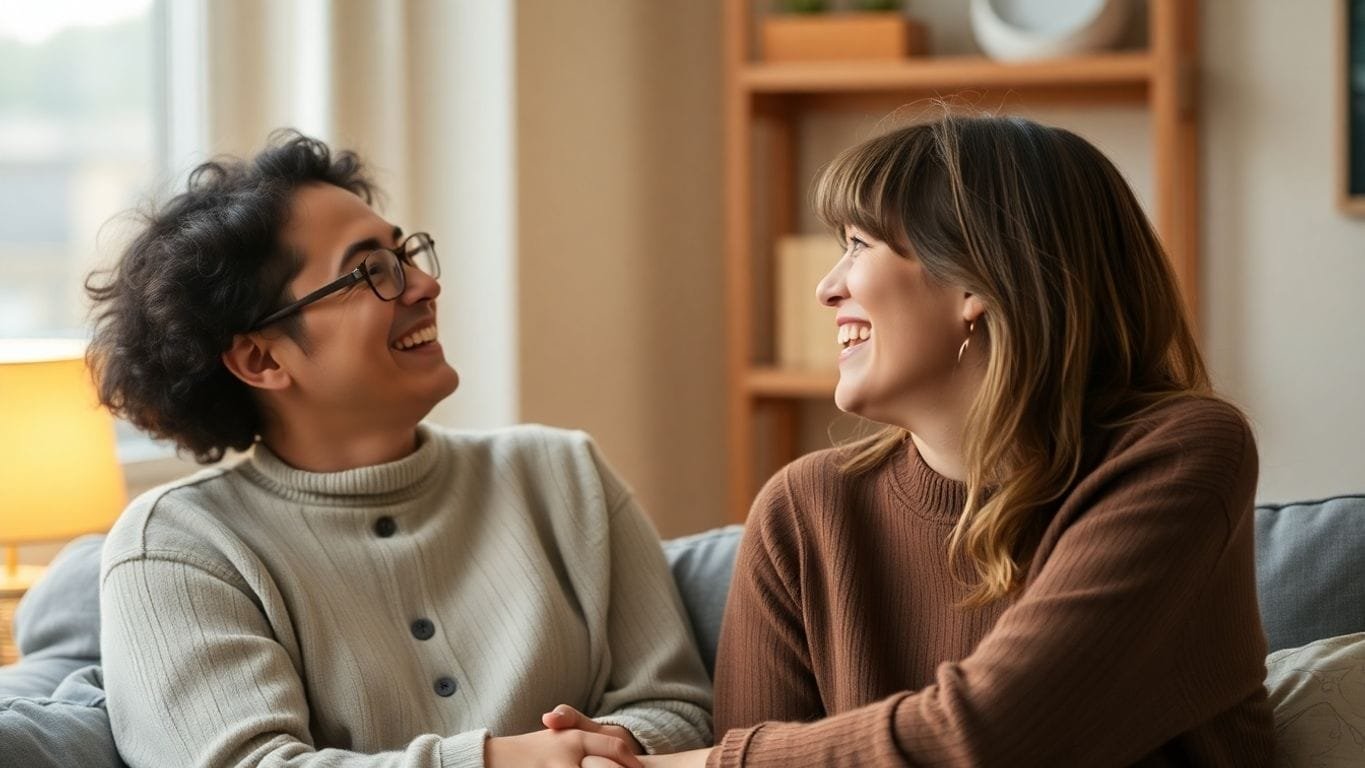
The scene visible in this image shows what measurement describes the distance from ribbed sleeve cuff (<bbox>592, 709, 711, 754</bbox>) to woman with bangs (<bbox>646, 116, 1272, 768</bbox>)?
0.06 meters

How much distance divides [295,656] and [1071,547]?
80cm

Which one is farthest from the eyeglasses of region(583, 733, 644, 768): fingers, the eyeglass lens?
region(583, 733, 644, 768): fingers

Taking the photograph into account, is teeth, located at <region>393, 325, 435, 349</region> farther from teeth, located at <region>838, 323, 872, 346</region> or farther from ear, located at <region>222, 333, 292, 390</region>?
teeth, located at <region>838, 323, 872, 346</region>

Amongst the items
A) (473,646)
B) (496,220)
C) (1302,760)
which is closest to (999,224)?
(1302,760)

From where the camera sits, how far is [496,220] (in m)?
3.07

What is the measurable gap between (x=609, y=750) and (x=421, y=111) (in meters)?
1.76

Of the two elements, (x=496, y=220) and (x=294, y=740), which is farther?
(x=496, y=220)

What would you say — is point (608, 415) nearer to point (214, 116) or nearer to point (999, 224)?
point (214, 116)

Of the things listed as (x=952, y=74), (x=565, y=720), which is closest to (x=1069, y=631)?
(x=565, y=720)

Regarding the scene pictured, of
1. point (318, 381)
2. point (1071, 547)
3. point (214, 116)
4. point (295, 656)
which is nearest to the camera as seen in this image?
point (1071, 547)

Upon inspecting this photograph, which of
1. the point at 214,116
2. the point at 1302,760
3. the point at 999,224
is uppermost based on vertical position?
the point at 214,116

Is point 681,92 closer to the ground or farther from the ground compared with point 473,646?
farther from the ground

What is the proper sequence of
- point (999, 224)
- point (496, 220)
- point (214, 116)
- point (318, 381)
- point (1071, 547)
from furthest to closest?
point (496, 220) → point (214, 116) → point (318, 381) → point (999, 224) → point (1071, 547)

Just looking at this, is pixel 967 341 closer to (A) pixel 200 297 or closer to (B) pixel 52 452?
(A) pixel 200 297
